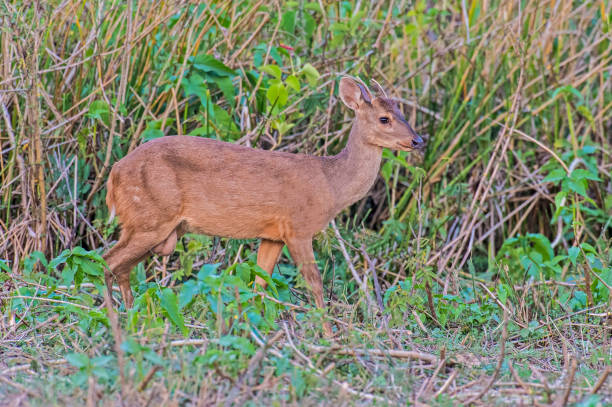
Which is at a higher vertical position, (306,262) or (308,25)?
(308,25)

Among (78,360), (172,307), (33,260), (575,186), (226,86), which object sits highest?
(226,86)

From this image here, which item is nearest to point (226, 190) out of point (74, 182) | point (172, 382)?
point (74, 182)

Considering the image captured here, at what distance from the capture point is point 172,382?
11.3ft

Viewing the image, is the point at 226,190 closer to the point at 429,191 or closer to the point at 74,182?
the point at 74,182

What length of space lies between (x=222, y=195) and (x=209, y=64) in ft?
4.27

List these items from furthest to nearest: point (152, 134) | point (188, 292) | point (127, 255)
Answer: point (152, 134), point (127, 255), point (188, 292)

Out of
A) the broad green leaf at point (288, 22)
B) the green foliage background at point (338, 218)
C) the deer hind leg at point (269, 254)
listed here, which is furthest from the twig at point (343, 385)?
the broad green leaf at point (288, 22)

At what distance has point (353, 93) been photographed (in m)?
5.69

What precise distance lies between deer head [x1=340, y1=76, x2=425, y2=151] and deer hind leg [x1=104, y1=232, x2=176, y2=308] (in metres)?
1.38

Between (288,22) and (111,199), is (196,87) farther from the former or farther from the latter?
(111,199)

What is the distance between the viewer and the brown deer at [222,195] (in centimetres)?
520

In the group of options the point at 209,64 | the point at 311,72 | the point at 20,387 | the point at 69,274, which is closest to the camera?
the point at 20,387

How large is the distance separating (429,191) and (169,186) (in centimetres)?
257

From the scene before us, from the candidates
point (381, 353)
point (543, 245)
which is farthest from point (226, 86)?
point (381, 353)
